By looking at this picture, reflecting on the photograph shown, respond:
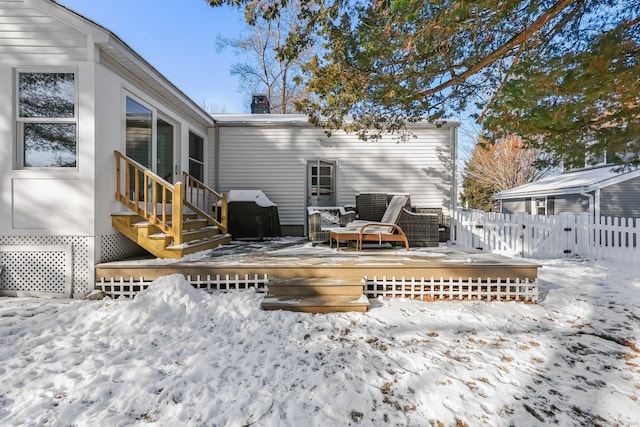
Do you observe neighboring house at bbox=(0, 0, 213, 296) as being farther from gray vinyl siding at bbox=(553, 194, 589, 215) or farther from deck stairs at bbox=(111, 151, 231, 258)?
gray vinyl siding at bbox=(553, 194, 589, 215)

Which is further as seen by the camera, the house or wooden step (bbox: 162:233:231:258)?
wooden step (bbox: 162:233:231:258)

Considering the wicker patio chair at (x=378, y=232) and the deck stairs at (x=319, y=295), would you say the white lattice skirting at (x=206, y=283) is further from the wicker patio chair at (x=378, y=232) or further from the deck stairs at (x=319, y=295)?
the wicker patio chair at (x=378, y=232)

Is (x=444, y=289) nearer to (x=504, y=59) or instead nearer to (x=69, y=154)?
(x=504, y=59)

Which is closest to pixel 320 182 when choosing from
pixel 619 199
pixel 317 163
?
pixel 317 163

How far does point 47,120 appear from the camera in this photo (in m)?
3.84

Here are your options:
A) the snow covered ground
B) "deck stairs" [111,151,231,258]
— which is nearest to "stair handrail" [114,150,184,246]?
"deck stairs" [111,151,231,258]

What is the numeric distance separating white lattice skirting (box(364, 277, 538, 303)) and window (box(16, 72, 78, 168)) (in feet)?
13.9

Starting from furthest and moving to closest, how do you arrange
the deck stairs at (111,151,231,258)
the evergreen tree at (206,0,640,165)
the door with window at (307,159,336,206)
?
the door with window at (307,159,336,206)
the deck stairs at (111,151,231,258)
the evergreen tree at (206,0,640,165)

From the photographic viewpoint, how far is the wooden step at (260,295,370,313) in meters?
3.24

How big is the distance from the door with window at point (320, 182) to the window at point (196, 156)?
2.76m

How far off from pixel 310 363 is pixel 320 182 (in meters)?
6.13

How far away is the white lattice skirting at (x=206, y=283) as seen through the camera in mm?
3709

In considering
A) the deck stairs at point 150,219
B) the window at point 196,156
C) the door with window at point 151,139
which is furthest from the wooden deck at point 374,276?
the window at point 196,156

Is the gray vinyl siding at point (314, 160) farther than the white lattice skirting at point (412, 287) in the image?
Yes
